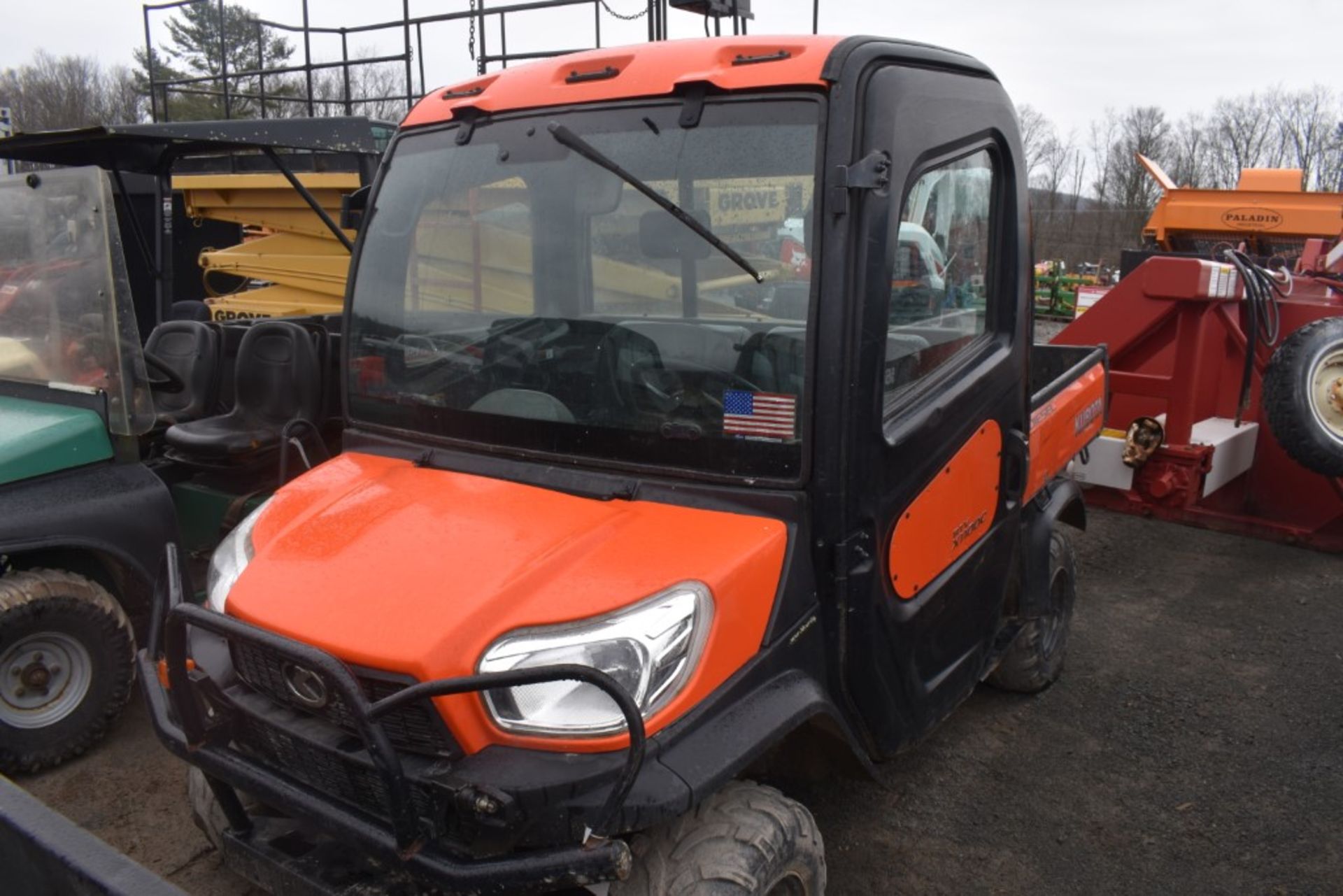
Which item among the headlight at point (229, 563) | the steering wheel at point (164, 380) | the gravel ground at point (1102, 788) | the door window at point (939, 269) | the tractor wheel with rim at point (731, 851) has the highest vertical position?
the door window at point (939, 269)

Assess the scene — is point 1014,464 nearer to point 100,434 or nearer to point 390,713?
point 390,713

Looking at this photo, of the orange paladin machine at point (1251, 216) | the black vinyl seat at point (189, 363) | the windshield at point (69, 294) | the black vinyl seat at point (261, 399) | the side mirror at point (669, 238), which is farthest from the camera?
the orange paladin machine at point (1251, 216)

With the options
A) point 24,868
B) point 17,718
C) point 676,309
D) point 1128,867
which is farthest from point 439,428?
point 1128,867

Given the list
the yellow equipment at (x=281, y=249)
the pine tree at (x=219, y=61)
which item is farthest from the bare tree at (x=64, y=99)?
the yellow equipment at (x=281, y=249)

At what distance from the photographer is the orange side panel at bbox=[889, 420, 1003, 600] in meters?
2.58

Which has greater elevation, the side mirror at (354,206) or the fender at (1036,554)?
the side mirror at (354,206)

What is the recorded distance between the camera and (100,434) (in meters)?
3.71

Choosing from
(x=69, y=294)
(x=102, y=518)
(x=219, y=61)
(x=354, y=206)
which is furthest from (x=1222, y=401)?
(x=219, y=61)

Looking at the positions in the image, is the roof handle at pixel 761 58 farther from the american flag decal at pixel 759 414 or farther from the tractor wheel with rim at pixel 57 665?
the tractor wheel with rim at pixel 57 665

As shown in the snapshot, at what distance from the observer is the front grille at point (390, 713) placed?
194cm

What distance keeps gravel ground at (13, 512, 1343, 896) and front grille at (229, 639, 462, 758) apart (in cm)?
124

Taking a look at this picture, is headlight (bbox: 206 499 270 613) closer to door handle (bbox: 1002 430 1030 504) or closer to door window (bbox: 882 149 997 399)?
door window (bbox: 882 149 997 399)

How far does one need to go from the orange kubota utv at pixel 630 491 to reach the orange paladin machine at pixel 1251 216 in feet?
19.5

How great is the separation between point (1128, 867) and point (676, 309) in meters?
2.11
